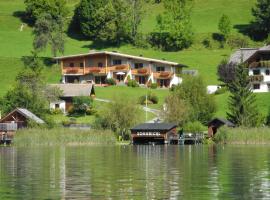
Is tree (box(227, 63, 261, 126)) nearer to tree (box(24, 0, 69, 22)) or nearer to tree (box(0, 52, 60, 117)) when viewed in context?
tree (box(0, 52, 60, 117))

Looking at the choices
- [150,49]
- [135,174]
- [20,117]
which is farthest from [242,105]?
[150,49]

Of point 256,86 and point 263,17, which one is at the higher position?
point 263,17

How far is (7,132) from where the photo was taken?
108750mm

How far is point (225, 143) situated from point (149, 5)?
290 ft

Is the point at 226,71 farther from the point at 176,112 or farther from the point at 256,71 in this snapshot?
the point at 176,112

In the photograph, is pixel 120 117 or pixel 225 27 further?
A: pixel 225 27

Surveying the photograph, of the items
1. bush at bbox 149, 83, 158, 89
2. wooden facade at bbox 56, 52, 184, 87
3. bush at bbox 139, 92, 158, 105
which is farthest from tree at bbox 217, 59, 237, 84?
bush at bbox 139, 92, 158, 105

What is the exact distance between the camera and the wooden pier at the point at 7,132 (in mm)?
106400

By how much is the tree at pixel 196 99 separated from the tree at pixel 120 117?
7400 mm

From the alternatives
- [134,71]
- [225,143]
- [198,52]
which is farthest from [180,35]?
[225,143]

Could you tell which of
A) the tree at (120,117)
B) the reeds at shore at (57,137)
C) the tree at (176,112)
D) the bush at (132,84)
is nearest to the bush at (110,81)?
the bush at (132,84)

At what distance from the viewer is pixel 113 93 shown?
133 m

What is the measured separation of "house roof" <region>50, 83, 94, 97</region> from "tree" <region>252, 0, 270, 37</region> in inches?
1928

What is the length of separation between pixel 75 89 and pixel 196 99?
1960 centimetres
